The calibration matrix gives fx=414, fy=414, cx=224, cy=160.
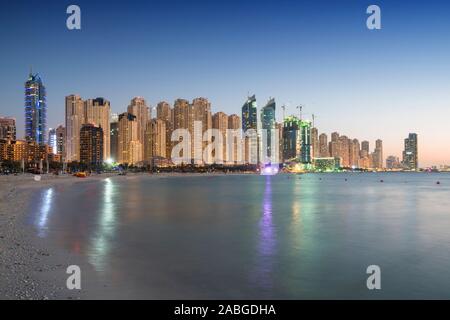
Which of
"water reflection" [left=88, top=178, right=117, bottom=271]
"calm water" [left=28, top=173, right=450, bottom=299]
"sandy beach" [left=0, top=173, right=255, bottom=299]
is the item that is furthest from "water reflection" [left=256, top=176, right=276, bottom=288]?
"sandy beach" [left=0, top=173, right=255, bottom=299]

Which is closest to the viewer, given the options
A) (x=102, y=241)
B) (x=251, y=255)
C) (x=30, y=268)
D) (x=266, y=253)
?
(x=30, y=268)

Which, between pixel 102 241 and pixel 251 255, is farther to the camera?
pixel 102 241

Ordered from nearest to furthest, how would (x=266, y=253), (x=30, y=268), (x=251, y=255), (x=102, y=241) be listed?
(x=30, y=268) → (x=251, y=255) → (x=266, y=253) → (x=102, y=241)

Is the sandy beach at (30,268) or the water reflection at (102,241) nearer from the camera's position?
the sandy beach at (30,268)

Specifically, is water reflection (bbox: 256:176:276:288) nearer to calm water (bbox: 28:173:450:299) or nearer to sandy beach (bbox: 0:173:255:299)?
calm water (bbox: 28:173:450:299)

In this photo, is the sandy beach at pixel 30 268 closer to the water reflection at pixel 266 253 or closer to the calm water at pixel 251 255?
the calm water at pixel 251 255

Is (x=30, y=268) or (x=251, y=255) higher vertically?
(x=30, y=268)

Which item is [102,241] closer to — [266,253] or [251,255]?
[251,255]

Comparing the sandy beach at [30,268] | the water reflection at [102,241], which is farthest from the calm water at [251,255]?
the sandy beach at [30,268]

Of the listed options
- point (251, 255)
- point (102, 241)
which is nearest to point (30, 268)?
point (102, 241)

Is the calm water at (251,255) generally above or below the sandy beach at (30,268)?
below
